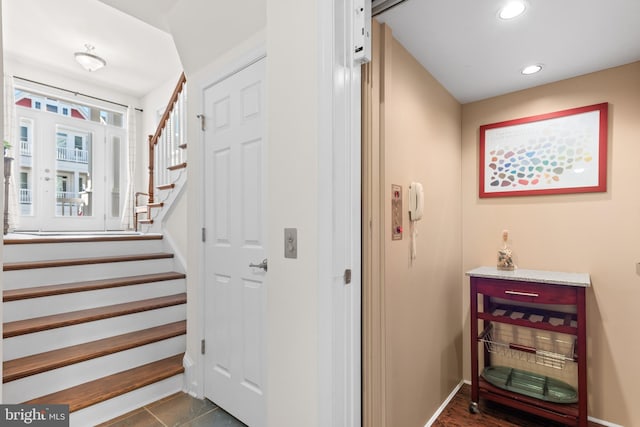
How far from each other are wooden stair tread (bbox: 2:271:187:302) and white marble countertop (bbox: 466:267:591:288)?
2.55m

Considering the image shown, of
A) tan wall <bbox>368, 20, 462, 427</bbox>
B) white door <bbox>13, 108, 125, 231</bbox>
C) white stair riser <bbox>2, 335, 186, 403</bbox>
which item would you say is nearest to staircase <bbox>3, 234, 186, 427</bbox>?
white stair riser <bbox>2, 335, 186, 403</bbox>

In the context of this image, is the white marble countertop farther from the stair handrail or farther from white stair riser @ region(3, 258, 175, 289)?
the stair handrail

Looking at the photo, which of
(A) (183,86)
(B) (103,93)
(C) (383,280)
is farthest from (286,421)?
(B) (103,93)

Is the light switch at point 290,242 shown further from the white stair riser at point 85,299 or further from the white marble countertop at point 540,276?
the white stair riser at point 85,299

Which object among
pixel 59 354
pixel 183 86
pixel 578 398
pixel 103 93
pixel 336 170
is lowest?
pixel 578 398

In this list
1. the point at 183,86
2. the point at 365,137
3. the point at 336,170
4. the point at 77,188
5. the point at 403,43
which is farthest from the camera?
the point at 77,188

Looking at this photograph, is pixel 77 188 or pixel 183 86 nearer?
pixel 183 86

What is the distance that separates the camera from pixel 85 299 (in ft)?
8.09

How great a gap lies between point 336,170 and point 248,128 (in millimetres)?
990

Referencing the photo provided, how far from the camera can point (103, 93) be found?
5344mm

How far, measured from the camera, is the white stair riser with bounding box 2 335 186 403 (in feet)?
6.08

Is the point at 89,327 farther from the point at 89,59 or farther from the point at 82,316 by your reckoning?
the point at 89,59

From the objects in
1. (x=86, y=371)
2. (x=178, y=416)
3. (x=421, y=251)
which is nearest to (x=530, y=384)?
(x=421, y=251)

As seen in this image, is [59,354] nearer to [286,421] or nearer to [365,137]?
[286,421]
